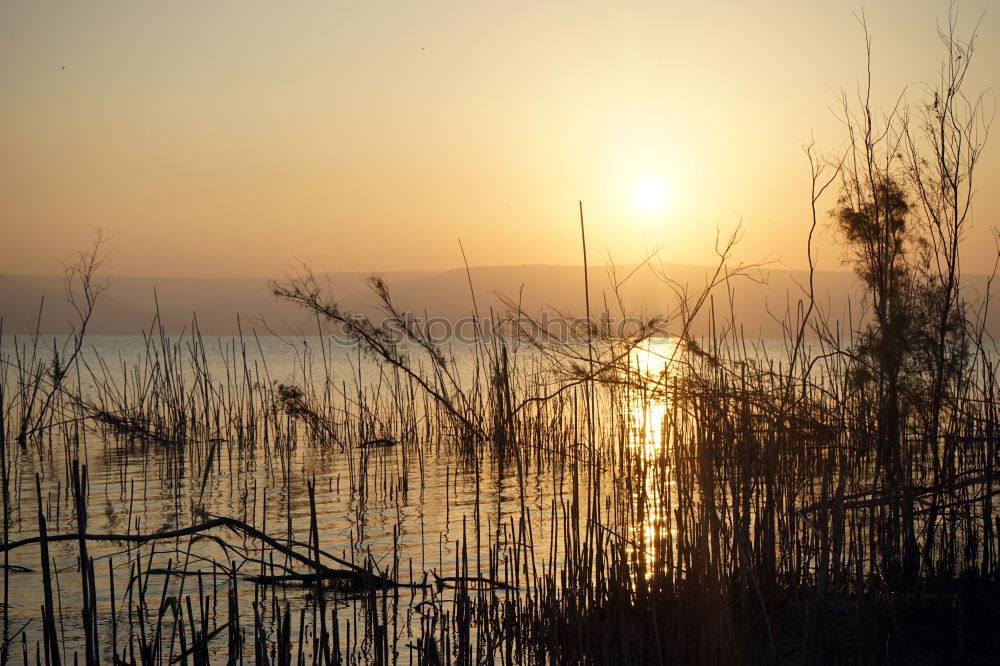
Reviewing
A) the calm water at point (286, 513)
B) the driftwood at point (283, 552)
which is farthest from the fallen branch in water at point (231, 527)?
the calm water at point (286, 513)

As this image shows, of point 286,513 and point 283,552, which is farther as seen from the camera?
point 286,513

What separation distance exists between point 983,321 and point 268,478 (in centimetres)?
655

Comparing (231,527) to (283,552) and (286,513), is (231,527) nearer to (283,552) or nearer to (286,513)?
(283,552)

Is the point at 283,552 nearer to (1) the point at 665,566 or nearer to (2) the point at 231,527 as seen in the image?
(2) the point at 231,527

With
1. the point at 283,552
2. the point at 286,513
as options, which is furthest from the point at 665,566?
the point at 286,513

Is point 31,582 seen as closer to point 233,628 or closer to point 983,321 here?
point 233,628

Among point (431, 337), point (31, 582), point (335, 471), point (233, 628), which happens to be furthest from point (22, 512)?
point (233, 628)

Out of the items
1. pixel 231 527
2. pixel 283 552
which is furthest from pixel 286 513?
pixel 231 527

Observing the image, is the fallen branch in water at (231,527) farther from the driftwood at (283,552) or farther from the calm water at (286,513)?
the calm water at (286,513)

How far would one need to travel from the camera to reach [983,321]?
161 inches

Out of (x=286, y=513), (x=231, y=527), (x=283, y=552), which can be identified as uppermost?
(x=231, y=527)

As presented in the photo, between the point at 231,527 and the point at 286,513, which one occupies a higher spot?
the point at 231,527

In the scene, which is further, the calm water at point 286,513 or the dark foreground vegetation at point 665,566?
the calm water at point 286,513

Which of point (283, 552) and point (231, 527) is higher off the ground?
point (231, 527)
